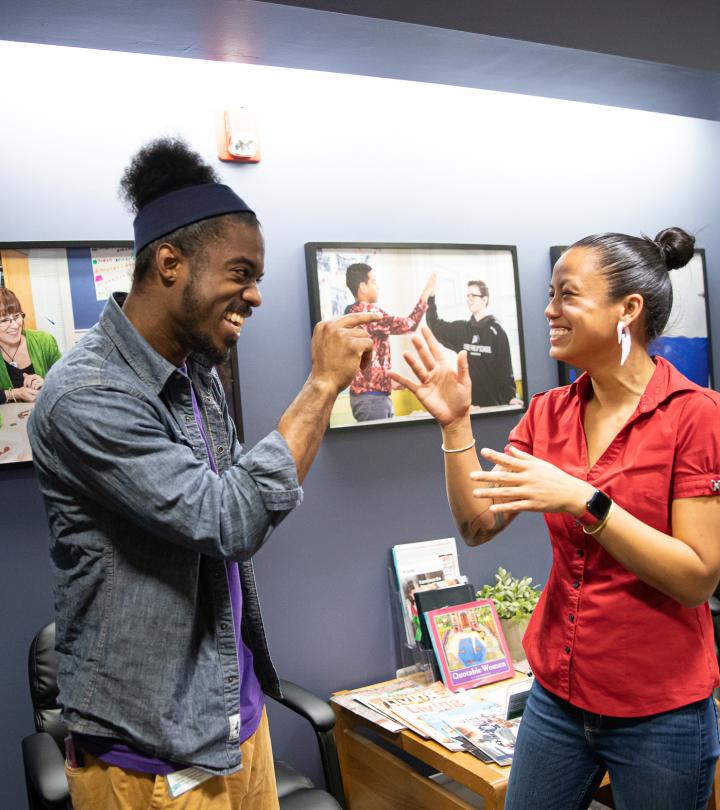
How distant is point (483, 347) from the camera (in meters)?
3.16

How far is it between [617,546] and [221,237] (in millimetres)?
909

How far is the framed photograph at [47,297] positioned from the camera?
240cm

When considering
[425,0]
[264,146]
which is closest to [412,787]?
[264,146]

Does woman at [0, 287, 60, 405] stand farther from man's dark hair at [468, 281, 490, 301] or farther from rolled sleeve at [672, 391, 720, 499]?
rolled sleeve at [672, 391, 720, 499]

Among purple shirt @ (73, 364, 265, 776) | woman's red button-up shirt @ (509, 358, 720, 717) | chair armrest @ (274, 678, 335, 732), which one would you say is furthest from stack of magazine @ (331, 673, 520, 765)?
purple shirt @ (73, 364, 265, 776)

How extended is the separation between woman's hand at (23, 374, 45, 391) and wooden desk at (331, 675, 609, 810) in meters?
1.43

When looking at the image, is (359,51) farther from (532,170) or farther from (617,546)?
(617,546)

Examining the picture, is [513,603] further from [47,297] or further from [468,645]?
[47,297]

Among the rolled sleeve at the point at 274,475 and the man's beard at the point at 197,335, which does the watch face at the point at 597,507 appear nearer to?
the rolled sleeve at the point at 274,475

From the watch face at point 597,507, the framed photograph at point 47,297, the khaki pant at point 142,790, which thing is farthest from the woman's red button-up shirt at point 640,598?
the framed photograph at point 47,297

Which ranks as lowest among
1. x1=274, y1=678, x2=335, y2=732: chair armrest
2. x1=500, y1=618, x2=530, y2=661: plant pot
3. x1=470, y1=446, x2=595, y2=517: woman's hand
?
x1=500, y1=618, x2=530, y2=661: plant pot

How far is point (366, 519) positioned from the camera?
298 centimetres

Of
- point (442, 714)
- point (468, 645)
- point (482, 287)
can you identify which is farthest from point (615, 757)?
point (482, 287)

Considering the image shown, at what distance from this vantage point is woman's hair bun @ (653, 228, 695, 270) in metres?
1.85
